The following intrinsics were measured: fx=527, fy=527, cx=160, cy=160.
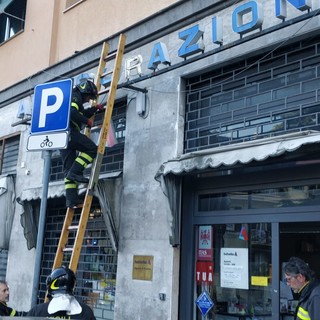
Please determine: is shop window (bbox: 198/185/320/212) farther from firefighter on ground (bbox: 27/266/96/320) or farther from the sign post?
firefighter on ground (bbox: 27/266/96/320)

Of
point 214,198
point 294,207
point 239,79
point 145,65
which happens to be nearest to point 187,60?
point 239,79

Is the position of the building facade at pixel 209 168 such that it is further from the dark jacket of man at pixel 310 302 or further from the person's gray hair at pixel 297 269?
the dark jacket of man at pixel 310 302

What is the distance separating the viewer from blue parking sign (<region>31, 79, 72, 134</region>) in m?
5.31

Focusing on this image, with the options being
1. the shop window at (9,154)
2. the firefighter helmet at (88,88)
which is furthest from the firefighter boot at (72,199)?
the shop window at (9,154)

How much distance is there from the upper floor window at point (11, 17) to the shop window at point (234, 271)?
7.81m

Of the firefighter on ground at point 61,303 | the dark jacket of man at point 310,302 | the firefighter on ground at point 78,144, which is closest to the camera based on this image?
the firefighter on ground at point 61,303

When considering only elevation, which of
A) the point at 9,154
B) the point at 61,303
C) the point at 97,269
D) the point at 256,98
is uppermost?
the point at 9,154

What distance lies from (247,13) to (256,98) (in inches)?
42.3

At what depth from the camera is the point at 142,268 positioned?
7434 millimetres

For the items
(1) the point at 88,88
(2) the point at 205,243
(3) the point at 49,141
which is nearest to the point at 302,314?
(2) the point at 205,243

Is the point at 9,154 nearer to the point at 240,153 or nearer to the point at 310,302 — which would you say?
the point at 240,153

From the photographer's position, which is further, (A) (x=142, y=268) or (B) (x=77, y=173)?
(A) (x=142, y=268)

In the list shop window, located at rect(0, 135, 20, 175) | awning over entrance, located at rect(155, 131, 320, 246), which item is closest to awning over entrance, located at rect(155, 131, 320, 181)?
awning over entrance, located at rect(155, 131, 320, 246)

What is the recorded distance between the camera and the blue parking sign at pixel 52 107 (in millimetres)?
5305
